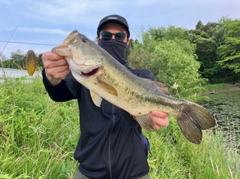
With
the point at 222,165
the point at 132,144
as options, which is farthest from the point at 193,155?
the point at 132,144

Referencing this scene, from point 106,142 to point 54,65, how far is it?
2.82ft

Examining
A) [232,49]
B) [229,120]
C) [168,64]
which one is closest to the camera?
[229,120]

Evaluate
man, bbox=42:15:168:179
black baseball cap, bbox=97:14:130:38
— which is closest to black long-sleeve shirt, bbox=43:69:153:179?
man, bbox=42:15:168:179

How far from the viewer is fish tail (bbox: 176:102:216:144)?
219 centimetres

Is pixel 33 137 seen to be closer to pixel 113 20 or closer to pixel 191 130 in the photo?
pixel 113 20

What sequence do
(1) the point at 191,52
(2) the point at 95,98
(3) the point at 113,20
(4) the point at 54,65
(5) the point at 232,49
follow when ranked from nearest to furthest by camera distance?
(4) the point at 54,65
(2) the point at 95,98
(3) the point at 113,20
(1) the point at 191,52
(5) the point at 232,49

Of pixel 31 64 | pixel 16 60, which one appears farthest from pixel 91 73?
pixel 16 60

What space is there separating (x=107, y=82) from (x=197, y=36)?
184ft

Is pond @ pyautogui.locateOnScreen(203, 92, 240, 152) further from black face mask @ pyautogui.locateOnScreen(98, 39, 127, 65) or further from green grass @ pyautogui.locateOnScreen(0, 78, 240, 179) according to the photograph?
black face mask @ pyautogui.locateOnScreen(98, 39, 127, 65)

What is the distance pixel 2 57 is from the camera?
14.3 feet

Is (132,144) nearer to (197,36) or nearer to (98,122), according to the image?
(98,122)

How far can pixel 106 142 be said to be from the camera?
2254 mm

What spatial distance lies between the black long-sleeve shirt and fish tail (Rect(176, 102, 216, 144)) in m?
0.45

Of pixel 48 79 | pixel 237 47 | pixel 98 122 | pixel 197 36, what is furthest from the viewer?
pixel 197 36
